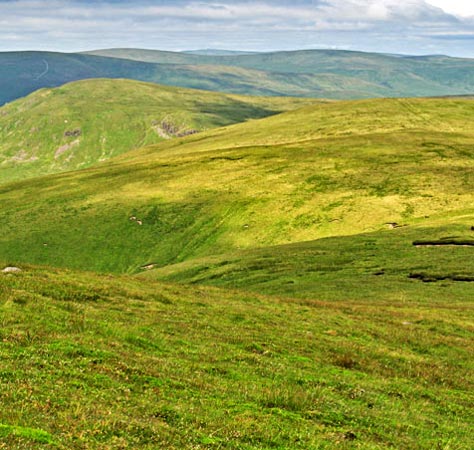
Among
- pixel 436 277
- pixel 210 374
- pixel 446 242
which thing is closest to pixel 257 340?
pixel 210 374

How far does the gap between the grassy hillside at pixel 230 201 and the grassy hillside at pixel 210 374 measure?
70864 mm

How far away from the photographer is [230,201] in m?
136

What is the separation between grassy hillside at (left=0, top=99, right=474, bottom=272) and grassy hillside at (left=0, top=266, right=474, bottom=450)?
2790 inches

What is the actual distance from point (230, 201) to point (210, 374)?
11375 centimetres

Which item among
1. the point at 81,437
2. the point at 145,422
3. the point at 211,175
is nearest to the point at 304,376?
the point at 145,422

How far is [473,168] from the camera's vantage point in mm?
145375

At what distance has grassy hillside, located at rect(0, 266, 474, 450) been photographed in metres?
15.8

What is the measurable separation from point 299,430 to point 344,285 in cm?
5237

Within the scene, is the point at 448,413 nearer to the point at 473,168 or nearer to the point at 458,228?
the point at 458,228

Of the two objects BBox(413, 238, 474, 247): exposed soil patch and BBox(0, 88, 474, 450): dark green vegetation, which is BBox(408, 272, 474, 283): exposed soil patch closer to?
BBox(0, 88, 474, 450): dark green vegetation

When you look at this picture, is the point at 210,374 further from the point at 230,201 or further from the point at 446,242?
the point at 230,201

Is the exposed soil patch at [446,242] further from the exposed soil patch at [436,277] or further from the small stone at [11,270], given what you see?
the small stone at [11,270]

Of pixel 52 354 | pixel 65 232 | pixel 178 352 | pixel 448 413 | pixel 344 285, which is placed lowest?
pixel 65 232

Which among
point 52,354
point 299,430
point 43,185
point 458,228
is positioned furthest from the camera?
point 43,185
